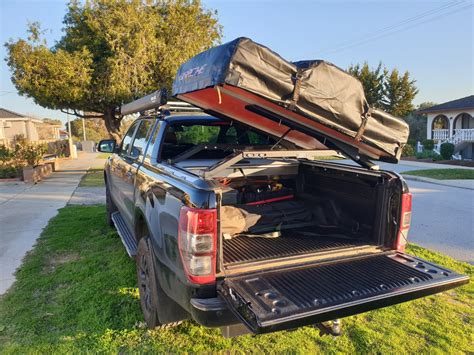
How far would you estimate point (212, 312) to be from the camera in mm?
2344

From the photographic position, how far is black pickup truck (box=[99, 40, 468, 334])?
2.42 meters

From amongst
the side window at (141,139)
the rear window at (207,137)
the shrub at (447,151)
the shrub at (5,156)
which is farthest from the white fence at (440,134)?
the side window at (141,139)

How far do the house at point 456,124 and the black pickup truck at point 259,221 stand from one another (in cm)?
2404

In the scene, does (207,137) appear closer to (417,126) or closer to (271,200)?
(271,200)

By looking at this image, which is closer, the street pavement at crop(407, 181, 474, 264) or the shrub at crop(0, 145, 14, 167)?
the street pavement at crop(407, 181, 474, 264)

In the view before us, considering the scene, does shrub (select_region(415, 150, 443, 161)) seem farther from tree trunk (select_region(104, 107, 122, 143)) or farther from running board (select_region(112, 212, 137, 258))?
running board (select_region(112, 212, 137, 258))

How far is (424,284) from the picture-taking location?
260 centimetres

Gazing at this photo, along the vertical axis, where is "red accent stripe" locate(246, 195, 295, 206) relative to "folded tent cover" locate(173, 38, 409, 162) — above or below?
below

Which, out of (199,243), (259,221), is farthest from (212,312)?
(259,221)

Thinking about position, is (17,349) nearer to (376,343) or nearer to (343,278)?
(343,278)

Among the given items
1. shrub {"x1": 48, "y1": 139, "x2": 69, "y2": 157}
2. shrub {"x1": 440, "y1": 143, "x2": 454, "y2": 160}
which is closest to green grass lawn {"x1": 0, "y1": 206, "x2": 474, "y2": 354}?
shrub {"x1": 440, "y1": 143, "x2": 454, "y2": 160}

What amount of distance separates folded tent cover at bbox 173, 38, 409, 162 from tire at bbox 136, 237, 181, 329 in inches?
58.3

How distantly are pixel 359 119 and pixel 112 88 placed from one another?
1083cm

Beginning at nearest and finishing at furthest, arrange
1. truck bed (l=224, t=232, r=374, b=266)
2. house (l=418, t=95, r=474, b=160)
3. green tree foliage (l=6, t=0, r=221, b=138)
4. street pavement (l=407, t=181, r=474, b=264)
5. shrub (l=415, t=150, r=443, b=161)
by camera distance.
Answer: truck bed (l=224, t=232, r=374, b=266) → street pavement (l=407, t=181, r=474, b=264) → green tree foliage (l=6, t=0, r=221, b=138) → shrub (l=415, t=150, r=443, b=161) → house (l=418, t=95, r=474, b=160)
